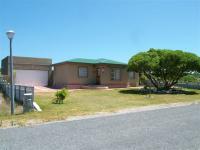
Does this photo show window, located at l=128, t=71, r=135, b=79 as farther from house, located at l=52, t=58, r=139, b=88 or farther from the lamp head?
the lamp head

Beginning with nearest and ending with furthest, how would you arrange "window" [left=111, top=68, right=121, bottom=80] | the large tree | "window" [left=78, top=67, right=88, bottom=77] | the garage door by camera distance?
the large tree < "window" [left=78, top=67, right=88, bottom=77] < "window" [left=111, top=68, right=121, bottom=80] < the garage door

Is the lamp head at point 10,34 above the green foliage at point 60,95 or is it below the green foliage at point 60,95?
above

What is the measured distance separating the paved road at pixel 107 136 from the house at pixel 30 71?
72.7ft

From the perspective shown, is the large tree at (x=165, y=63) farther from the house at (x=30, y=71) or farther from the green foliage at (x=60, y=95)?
the house at (x=30, y=71)

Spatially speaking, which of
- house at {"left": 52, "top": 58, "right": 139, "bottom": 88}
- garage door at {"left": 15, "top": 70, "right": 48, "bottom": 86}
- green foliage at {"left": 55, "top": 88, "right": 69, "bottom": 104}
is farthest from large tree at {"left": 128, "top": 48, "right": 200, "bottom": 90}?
garage door at {"left": 15, "top": 70, "right": 48, "bottom": 86}

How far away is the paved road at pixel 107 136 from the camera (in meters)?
6.30

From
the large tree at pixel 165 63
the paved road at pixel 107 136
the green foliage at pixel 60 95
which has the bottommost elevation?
the paved road at pixel 107 136

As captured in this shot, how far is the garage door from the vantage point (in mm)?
30123

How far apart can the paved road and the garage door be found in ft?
72.4

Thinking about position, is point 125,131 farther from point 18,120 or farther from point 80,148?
point 18,120

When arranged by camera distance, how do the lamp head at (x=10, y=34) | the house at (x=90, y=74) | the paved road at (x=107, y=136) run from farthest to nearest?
the house at (x=90, y=74) → the lamp head at (x=10, y=34) → the paved road at (x=107, y=136)

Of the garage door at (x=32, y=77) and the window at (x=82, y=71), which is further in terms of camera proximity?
the garage door at (x=32, y=77)

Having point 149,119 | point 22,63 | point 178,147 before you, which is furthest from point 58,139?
point 22,63

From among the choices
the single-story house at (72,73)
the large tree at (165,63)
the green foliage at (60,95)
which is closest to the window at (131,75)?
the single-story house at (72,73)
